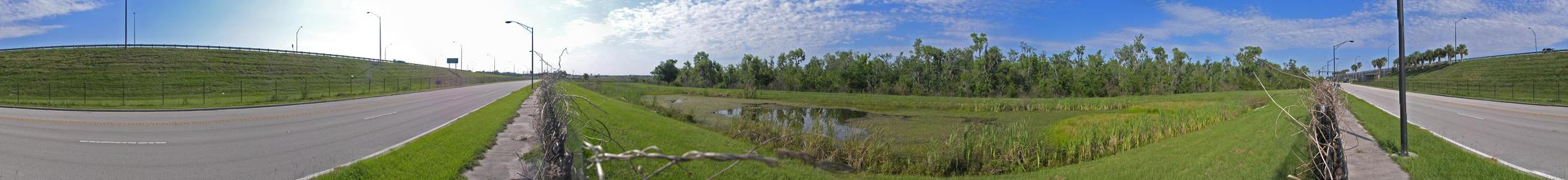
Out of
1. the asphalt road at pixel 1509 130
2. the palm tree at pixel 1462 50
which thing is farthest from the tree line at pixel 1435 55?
the asphalt road at pixel 1509 130

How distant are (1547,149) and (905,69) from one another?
4111cm

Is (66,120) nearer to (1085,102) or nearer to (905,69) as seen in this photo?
(1085,102)

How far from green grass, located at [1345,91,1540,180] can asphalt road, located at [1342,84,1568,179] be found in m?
0.37

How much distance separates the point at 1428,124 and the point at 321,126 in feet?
98.4

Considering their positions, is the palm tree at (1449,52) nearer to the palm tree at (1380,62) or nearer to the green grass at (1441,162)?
the palm tree at (1380,62)

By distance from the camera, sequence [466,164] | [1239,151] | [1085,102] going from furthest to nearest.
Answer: [1085,102]
[1239,151]
[466,164]

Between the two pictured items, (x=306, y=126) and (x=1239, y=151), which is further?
(x=306, y=126)

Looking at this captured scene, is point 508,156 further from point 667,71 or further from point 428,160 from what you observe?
point 667,71

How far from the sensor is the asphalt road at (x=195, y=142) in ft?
31.4

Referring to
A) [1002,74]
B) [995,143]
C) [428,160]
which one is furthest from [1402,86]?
[1002,74]

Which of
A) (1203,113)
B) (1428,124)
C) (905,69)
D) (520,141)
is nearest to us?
(520,141)

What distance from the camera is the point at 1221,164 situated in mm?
9867

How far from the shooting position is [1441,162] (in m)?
9.62

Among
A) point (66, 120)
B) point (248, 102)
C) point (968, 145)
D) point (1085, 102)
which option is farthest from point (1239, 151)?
point (248, 102)
